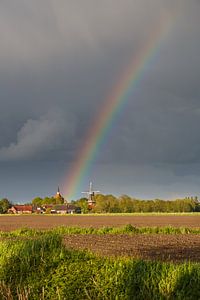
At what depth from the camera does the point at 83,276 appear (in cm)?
1347

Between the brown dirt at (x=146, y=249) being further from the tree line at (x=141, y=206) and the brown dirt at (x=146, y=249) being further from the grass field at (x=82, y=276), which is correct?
the tree line at (x=141, y=206)

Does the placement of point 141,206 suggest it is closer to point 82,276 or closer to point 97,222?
point 97,222

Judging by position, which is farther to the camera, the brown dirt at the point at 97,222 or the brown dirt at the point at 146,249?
the brown dirt at the point at 97,222

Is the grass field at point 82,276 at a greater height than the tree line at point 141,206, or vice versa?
the tree line at point 141,206

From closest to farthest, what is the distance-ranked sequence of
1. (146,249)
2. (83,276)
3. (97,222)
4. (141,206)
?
1. (83,276)
2. (146,249)
3. (97,222)
4. (141,206)

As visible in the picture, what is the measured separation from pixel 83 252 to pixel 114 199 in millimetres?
184704

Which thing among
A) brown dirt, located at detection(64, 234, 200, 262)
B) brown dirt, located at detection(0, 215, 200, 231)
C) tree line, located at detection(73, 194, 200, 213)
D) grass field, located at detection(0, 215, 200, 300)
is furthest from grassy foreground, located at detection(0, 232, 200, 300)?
tree line, located at detection(73, 194, 200, 213)

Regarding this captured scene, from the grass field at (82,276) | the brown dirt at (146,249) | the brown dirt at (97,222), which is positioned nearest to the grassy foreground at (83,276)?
the grass field at (82,276)

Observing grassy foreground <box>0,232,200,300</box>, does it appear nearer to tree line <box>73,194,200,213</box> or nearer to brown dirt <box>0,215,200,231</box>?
brown dirt <box>0,215,200,231</box>

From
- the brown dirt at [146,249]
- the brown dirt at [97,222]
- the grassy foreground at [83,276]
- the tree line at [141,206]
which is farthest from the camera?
the tree line at [141,206]

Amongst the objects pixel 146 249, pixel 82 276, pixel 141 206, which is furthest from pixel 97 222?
pixel 141 206

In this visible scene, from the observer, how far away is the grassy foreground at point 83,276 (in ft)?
40.2

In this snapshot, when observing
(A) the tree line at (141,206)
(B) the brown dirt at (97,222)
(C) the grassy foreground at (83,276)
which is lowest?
(C) the grassy foreground at (83,276)

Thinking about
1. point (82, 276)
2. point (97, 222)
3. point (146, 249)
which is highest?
point (97, 222)
